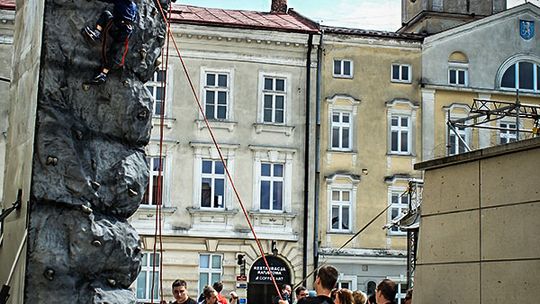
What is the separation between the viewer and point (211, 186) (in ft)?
91.6

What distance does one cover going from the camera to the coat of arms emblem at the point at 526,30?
1208 inches

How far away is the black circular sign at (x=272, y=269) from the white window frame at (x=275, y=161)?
1557 mm

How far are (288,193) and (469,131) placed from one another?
6574 mm

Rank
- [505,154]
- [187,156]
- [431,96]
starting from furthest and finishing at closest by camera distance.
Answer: [431,96] < [187,156] < [505,154]

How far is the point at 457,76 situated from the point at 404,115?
7.53ft

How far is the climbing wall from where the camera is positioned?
720 centimetres

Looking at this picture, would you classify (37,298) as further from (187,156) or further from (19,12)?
(187,156)

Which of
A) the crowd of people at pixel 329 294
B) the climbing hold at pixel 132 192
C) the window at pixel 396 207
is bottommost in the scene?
the crowd of people at pixel 329 294

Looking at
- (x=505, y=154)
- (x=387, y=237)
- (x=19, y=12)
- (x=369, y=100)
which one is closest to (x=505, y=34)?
(x=369, y=100)

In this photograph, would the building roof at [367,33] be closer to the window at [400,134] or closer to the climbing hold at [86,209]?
the window at [400,134]

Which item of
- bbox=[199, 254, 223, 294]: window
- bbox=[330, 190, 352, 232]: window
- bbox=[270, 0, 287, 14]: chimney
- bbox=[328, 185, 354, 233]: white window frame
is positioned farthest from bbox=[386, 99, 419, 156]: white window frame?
bbox=[199, 254, 223, 294]: window

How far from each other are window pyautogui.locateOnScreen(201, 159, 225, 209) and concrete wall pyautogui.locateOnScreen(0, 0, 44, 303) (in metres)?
19.5

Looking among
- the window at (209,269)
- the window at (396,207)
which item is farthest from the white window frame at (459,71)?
the window at (209,269)

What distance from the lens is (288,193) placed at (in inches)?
1114
